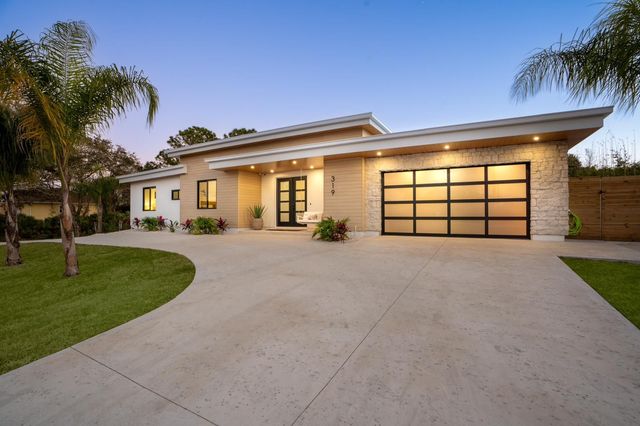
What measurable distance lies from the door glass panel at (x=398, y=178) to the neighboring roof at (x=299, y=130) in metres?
2.14

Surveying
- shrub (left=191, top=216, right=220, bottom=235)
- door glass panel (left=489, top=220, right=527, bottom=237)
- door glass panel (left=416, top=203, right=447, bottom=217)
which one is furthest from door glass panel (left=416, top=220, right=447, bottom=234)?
shrub (left=191, top=216, right=220, bottom=235)

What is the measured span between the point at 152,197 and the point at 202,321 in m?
15.9

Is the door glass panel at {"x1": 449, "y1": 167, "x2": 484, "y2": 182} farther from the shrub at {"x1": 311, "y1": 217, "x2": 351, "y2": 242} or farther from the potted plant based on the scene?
the potted plant

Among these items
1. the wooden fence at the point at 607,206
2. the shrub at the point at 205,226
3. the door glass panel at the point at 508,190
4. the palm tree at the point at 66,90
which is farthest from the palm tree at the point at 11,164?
the wooden fence at the point at 607,206

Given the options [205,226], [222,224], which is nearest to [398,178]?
[222,224]

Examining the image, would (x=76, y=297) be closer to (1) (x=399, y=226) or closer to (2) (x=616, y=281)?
(2) (x=616, y=281)

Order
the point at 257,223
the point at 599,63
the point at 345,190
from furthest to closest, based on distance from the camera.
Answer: the point at 257,223 → the point at 345,190 → the point at 599,63

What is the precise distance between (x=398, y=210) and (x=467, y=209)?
2.28m

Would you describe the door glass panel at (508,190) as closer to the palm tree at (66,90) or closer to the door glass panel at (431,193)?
the door glass panel at (431,193)

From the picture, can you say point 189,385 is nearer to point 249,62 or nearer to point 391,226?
point 391,226

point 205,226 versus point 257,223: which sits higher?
point 257,223

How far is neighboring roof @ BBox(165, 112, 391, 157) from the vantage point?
1012 cm

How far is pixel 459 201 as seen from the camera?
9.13 m

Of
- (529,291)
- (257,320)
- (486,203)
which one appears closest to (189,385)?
(257,320)
